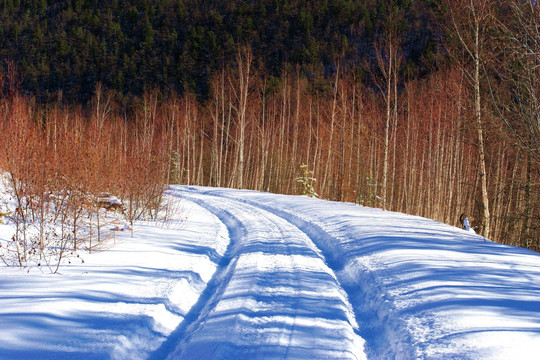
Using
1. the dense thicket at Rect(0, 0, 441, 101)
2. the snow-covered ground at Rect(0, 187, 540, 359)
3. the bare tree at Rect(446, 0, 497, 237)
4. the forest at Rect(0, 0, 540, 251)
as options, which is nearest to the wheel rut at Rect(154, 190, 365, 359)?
the snow-covered ground at Rect(0, 187, 540, 359)

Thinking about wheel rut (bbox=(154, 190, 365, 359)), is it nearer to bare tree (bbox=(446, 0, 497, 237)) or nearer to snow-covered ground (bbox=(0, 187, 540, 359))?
snow-covered ground (bbox=(0, 187, 540, 359))

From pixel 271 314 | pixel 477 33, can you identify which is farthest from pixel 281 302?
pixel 477 33

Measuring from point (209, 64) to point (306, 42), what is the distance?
2507 centimetres

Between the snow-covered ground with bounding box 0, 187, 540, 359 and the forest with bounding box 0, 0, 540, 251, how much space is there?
120 inches

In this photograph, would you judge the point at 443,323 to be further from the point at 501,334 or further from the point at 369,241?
the point at 369,241

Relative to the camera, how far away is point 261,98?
42312 millimetres

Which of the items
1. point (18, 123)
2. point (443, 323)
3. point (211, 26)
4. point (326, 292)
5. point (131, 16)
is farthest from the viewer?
point (131, 16)

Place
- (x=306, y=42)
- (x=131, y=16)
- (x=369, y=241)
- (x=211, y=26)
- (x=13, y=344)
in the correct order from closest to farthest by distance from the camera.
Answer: (x=13, y=344) → (x=369, y=241) → (x=306, y=42) → (x=211, y=26) → (x=131, y=16)

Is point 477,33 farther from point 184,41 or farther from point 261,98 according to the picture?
point 184,41

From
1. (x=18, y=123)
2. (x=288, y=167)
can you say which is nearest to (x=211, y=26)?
(x=288, y=167)

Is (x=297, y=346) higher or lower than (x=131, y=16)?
lower

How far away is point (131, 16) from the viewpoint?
10131 cm

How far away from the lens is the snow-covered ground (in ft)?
12.5

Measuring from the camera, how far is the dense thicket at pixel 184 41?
7856 centimetres
